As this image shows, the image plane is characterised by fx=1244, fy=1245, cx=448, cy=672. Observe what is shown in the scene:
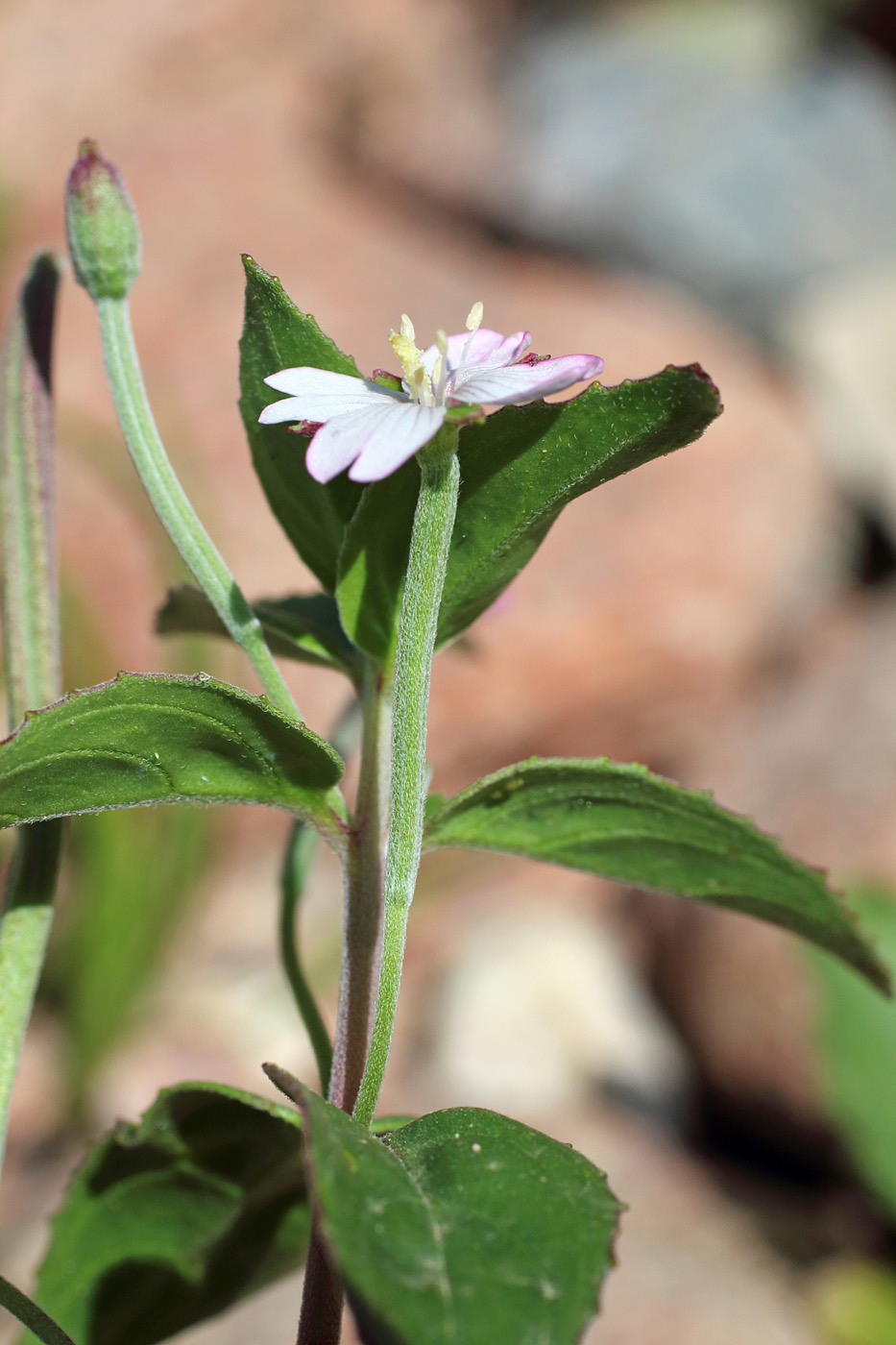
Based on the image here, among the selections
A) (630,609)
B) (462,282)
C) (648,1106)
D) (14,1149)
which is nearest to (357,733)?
(648,1106)

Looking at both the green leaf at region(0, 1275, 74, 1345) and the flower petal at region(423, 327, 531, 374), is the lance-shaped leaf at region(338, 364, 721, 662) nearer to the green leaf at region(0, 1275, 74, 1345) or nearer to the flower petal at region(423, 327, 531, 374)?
the flower petal at region(423, 327, 531, 374)

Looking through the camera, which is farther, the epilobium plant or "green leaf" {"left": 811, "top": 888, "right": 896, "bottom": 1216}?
"green leaf" {"left": 811, "top": 888, "right": 896, "bottom": 1216}

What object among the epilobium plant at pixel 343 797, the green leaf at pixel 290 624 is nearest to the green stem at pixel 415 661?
the epilobium plant at pixel 343 797

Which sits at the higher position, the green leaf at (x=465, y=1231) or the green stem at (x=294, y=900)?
the green stem at (x=294, y=900)

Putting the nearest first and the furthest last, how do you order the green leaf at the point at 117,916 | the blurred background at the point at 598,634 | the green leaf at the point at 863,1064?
1. the green leaf at the point at 863,1064
2. the blurred background at the point at 598,634
3. the green leaf at the point at 117,916

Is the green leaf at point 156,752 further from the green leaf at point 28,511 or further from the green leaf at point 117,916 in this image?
the green leaf at point 117,916

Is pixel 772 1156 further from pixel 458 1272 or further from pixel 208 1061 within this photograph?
pixel 458 1272

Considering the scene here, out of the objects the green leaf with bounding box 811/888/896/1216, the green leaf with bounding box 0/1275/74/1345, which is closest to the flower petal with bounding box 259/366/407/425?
the green leaf with bounding box 0/1275/74/1345
